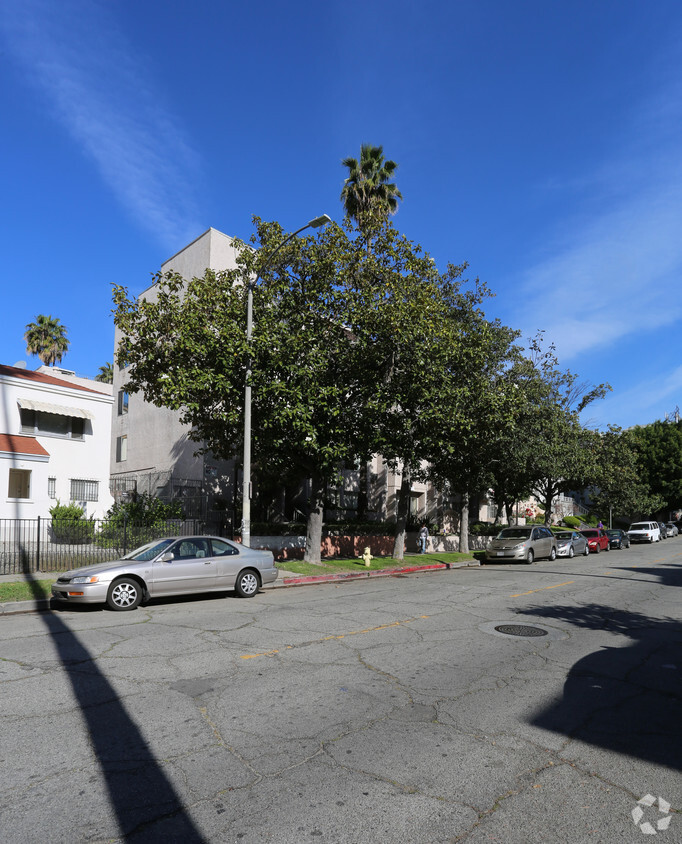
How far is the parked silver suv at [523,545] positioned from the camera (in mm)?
24875

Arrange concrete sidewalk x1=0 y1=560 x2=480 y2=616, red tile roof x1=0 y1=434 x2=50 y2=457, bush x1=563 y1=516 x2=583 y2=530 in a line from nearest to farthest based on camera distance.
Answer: concrete sidewalk x1=0 y1=560 x2=480 y2=616
red tile roof x1=0 y1=434 x2=50 y2=457
bush x1=563 y1=516 x2=583 y2=530

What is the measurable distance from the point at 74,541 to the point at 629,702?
57.4 feet

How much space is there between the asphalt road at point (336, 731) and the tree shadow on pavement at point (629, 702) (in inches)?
1.1

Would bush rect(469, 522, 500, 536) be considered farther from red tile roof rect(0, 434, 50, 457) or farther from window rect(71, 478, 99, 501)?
red tile roof rect(0, 434, 50, 457)

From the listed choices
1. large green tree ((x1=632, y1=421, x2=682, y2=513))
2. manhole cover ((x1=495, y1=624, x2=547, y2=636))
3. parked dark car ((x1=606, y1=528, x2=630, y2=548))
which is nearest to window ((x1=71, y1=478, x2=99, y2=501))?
manhole cover ((x1=495, y1=624, x2=547, y2=636))

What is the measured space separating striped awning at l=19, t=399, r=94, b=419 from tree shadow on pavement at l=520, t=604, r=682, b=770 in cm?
2181

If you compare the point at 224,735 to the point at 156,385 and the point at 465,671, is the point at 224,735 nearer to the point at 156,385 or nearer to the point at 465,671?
the point at 465,671

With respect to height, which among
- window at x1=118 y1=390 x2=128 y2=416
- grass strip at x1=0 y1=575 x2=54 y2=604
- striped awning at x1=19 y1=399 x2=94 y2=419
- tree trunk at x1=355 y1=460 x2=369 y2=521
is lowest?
grass strip at x1=0 y1=575 x2=54 y2=604

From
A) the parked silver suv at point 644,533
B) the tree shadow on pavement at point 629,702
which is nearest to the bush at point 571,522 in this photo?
the parked silver suv at point 644,533

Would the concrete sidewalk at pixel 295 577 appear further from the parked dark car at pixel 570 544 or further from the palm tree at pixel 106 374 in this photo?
the palm tree at pixel 106 374

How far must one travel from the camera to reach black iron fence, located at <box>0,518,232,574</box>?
16875mm

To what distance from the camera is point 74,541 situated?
19297 millimetres

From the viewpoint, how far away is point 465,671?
23.2ft

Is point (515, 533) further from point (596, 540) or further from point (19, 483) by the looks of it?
point (19, 483)
